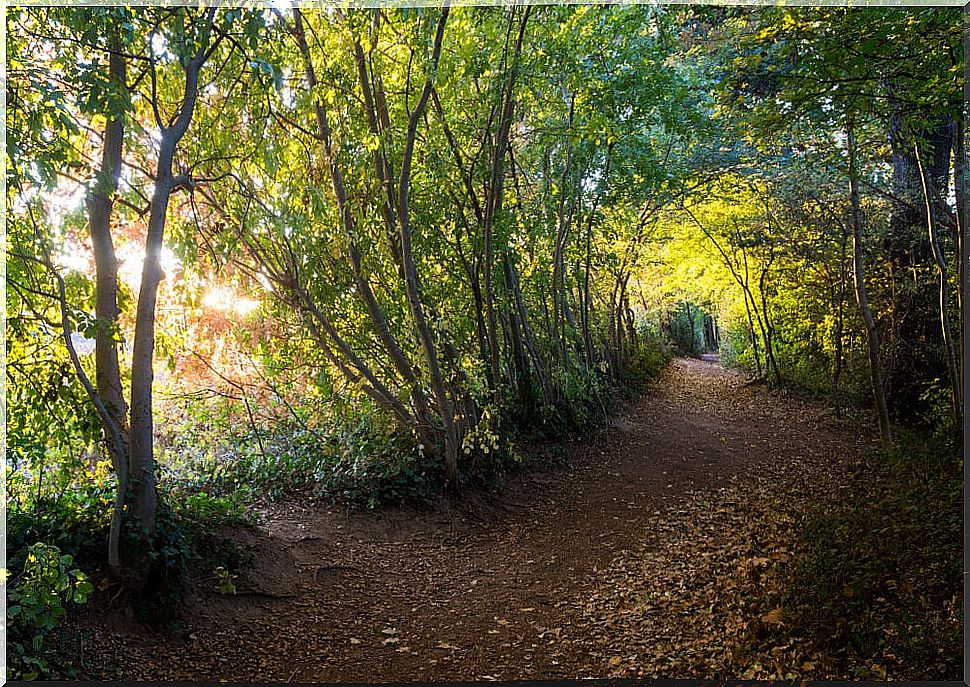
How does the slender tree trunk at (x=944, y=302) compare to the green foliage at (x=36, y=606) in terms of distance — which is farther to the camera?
the slender tree trunk at (x=944, y=302)

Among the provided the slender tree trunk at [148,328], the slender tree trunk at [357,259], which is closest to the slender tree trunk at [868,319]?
the slender tree trunk at [357,259]

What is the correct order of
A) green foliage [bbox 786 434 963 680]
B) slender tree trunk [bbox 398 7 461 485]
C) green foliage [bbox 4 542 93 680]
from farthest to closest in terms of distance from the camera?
1. slender tree trunk [bbox 398 7 461 485]
2. green foliage [bbox 786 434 963 680]
3. green foliage [bbox 4 542 93 680]

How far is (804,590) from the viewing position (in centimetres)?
295

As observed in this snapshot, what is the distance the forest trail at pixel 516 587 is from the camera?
2.73 m

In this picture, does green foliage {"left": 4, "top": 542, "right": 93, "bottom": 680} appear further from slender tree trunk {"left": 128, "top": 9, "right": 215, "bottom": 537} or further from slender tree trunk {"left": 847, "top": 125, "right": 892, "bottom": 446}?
slender tree trunk {"left": 847, "top": 125, "right": 892, "bottom": 446}

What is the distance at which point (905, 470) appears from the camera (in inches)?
182

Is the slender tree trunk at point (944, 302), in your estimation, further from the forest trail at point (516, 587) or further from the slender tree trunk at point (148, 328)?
the slender tree trunk at point (148, 328)

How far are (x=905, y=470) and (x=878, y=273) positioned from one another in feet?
8.22

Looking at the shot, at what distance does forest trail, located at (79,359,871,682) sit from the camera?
2727mm

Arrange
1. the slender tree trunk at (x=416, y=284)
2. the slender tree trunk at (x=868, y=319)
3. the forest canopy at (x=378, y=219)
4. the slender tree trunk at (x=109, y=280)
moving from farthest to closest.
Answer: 1. the slender tree trunk at (x=868, y=319)
2. the slender tree trunk at (x=416, y=284)
3. the slender tree trunk at (x=109, y=280)
4. the forest canopy at (x=378, y=219)

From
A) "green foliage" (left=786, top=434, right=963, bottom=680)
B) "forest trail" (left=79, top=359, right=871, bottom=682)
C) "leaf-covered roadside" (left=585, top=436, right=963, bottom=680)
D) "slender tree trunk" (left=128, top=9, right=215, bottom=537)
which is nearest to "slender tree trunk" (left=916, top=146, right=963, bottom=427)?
"leaf-covered roadside" (left=585, top=436, right=963, bottom=680)

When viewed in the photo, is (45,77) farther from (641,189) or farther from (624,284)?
(624,284)

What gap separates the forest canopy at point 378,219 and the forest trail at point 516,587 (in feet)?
1.13

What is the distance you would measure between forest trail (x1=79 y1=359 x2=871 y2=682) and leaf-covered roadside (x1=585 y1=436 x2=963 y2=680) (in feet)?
0.05
